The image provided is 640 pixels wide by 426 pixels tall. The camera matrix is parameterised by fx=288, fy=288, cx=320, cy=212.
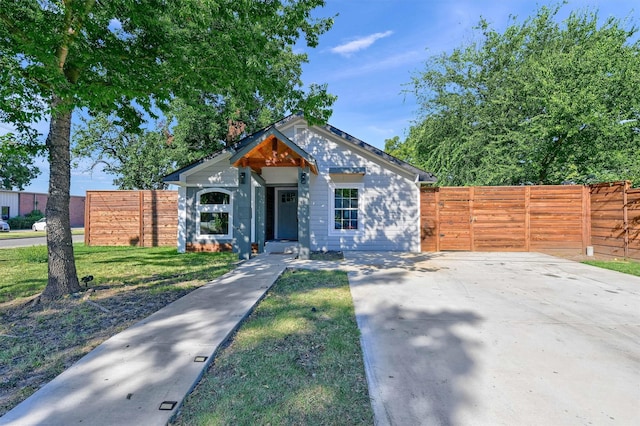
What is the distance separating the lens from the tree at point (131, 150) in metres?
19.9

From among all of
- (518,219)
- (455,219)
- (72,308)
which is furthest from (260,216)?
(518,219)

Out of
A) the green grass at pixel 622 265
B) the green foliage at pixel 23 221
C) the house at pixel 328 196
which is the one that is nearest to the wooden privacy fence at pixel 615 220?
the green grass at pixel 622 265

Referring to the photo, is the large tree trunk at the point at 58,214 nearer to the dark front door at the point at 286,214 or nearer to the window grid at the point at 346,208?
the dark front door at the point at 286,214

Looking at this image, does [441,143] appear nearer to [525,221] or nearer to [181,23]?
[525,221]

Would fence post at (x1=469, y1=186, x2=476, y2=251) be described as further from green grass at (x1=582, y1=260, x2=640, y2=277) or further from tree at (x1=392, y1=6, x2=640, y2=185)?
tree at (x1=392, y1=6, x2=640, y2=185)

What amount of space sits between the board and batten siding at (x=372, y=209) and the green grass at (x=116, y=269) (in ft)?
11.4

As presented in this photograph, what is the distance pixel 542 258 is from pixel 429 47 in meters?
12.3

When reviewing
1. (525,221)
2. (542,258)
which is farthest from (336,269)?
(525,221)

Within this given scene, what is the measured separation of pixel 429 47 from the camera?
1559 centimetres

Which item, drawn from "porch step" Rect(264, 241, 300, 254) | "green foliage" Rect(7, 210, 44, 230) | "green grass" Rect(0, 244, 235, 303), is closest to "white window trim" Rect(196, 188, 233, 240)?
"green grass" Rect(0, 244, 235, 303)

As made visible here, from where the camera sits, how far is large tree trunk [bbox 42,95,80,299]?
482 centimetres

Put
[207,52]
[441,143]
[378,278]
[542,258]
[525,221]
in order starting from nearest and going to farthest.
A: [207,52] → [378,278] → [542,258] → [525,221] → [441,143]

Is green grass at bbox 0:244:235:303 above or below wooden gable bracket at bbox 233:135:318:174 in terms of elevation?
below

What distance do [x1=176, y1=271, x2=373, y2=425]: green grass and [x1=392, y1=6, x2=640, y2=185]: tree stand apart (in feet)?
40.4
